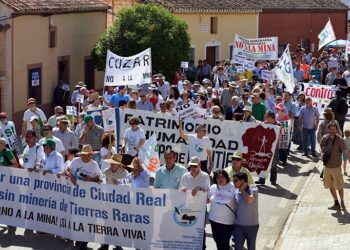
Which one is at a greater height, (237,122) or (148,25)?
(148,25)

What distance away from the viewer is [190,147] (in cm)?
1631

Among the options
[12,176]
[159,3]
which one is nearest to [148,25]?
[159,3]

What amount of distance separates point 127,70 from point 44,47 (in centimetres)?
566

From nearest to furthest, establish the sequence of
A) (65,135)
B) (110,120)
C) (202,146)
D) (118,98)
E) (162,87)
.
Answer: (202,146) < (65,135) < (110,120) < (118,98) < (162,87)

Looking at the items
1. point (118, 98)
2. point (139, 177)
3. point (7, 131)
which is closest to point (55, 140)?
point (7, 131)

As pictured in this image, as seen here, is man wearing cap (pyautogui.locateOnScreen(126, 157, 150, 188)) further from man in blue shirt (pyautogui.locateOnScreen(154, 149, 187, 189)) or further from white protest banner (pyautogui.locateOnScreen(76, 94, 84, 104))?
white protest banner (pyautogui.locateOnScreen(76, 94, 84, 104))

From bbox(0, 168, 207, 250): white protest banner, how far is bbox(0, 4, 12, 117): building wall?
11565 millimetres

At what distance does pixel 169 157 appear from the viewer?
504 inches

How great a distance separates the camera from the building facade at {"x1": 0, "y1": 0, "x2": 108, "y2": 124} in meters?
25.1

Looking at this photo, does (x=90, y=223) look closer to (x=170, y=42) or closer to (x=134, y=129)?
(x=134, y=129)

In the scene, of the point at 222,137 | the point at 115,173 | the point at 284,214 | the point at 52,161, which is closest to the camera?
the point at 115,173

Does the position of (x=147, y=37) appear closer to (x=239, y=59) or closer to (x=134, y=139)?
(x=239, y=59)

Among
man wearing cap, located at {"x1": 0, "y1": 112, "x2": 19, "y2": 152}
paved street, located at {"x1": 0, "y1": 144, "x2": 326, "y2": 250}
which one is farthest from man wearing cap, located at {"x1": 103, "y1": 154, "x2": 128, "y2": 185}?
man wearing cap, located at {"x1": 0, "y1": 112, "x2": 19, "y2": 152}

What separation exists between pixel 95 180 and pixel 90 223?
0.62 m
